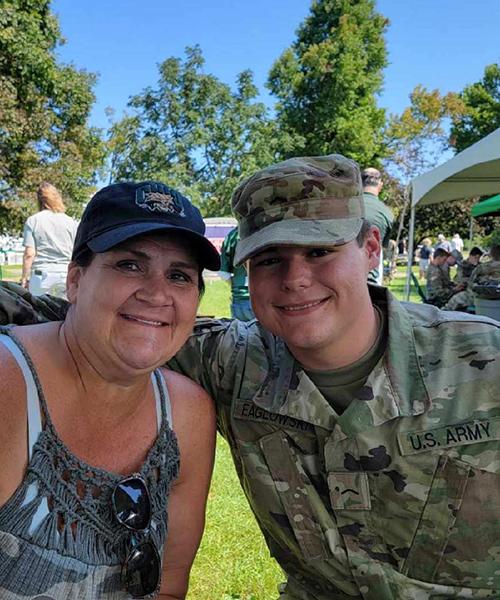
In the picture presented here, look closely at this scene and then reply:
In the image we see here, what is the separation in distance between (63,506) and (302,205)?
1046mm

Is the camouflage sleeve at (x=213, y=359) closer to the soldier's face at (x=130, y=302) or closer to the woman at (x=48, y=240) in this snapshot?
the soldier's face at (x=130, y=302)

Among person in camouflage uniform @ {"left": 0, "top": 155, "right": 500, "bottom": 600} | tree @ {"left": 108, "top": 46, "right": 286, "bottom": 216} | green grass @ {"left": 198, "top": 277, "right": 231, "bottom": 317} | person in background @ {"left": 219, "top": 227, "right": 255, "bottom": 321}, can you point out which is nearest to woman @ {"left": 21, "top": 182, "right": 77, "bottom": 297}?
person in background @ {"left": 219, "top": 227, "right": 255, "bottom": 321}

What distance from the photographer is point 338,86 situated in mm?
26984

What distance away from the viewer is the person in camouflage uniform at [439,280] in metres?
11.2

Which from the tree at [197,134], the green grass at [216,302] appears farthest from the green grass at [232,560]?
the tree at [197,134]

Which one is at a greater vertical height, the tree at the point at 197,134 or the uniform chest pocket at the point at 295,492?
the tree at the point at 197,134

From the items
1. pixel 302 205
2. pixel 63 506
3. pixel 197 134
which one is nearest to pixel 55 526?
pixel 63 506

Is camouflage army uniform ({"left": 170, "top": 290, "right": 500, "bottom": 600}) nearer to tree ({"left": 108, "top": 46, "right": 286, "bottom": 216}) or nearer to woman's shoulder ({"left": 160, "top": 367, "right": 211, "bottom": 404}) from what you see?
woman's shoulder ({"left": 160, "top": 367, "right": 211, "bottom": 404})

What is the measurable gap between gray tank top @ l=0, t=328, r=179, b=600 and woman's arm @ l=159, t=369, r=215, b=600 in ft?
0.78

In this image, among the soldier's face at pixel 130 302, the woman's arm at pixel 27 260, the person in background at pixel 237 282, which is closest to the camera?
the soldier's face at pixel 130 302

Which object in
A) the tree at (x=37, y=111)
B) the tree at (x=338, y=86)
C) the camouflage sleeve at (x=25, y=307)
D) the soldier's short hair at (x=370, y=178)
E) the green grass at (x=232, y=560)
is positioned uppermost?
Answer: the tree at (x=338, y=86)

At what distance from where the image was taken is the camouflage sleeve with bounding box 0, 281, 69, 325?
1.79 m

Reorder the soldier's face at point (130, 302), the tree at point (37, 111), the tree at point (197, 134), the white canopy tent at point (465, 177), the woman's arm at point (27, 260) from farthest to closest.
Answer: the tree at point (197, 134) < the tree at point (37, 111) < the white canopy tent at point (465, 177) < the woman's arm at point (27, 260) < the soldier's face at point (130, 302)

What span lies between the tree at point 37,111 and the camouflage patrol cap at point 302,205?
13.6 meters
